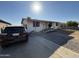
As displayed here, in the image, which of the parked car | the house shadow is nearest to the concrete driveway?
the house shadow

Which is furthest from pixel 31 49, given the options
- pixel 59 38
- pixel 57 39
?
pixel 59 38

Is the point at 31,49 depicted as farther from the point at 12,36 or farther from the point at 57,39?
the point at 57,39

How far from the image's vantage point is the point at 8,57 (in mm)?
4848

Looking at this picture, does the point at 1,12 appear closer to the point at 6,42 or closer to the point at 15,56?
the point at 6,42

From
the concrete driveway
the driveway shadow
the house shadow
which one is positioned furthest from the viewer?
the driveway shadow

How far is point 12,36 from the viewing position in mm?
6422

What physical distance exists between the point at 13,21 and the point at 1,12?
84 cm

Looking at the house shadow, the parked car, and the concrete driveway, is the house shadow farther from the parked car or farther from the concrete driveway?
the parked car

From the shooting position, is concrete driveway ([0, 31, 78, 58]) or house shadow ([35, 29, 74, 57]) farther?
house shadow ([35, 29, 74, 57])

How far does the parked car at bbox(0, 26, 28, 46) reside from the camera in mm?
6398

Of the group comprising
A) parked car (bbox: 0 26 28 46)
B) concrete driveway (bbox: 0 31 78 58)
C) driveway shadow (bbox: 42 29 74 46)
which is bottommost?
concrete driveway (bbox: 0 31 78 58)

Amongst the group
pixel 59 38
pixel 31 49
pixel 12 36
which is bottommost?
pixel 31 49

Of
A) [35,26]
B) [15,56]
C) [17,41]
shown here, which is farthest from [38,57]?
[35,26]

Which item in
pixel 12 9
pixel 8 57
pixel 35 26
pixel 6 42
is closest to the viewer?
pixel 8 57
